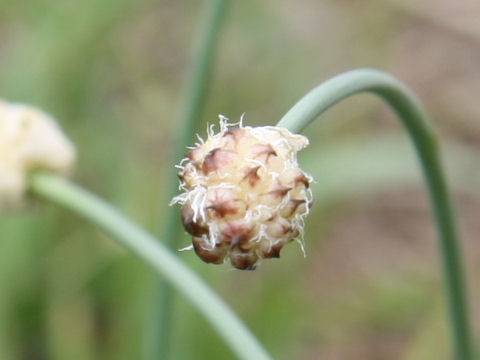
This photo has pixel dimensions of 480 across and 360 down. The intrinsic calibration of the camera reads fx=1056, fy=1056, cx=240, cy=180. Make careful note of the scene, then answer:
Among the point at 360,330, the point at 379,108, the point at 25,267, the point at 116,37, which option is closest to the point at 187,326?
the point at 25,267

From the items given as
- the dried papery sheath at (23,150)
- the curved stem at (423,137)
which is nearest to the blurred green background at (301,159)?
the dried papery sheath at (23,150)

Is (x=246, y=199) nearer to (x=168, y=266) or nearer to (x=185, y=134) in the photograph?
(x=168, y=266)

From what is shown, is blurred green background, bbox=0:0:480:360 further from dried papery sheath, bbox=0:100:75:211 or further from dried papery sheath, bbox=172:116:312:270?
dried papery sheath, bbox=172:116:312:270

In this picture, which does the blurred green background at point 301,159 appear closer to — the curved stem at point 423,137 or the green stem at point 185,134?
the green stem at point 185,134

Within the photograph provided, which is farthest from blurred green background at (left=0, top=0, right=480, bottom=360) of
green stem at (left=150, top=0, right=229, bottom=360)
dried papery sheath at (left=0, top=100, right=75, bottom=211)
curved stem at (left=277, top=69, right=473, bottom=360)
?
curved stem at (left=277, top=69, right=473, bottom=360)

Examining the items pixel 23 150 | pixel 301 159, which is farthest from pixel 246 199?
pixel 301 159
